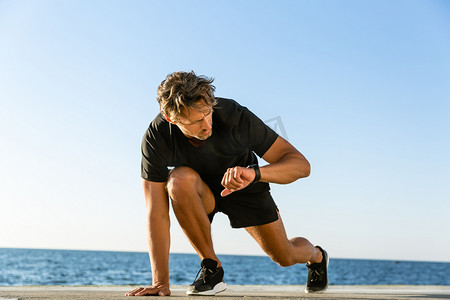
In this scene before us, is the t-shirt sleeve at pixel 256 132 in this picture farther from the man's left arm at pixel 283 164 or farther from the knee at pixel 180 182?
the knee at pixel 180 182

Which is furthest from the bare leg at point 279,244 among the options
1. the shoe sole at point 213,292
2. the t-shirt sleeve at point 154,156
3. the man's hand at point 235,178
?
the man's hand at point 235,178

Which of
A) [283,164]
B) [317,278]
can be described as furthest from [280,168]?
[317,278]

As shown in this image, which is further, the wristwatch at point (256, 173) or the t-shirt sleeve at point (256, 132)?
the t-shirt sleeve at point (256, 132)

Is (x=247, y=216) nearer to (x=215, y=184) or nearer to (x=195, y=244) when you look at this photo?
(x=215, y=184)

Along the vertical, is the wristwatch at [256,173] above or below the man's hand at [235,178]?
above

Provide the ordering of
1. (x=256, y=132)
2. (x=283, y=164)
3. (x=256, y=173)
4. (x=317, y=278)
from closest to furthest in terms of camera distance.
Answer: (x=256, y=173), (x=283, y=164), (x=256, y=132), (x=317, y=278)

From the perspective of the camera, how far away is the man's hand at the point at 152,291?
10.6 feet

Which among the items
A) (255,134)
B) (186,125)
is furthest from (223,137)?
(186,125)

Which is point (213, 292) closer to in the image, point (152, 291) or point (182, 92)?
point (152, 291)

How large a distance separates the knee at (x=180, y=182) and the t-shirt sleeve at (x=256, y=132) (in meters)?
0.48

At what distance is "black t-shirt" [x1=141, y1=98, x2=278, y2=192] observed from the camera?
3.55 metres

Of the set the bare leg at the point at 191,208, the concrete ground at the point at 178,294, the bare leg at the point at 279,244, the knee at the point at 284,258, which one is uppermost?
the bare leg at the point at 191,208

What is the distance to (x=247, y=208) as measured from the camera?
4.12 m

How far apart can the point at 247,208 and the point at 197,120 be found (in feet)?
3.92
